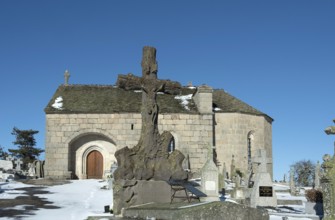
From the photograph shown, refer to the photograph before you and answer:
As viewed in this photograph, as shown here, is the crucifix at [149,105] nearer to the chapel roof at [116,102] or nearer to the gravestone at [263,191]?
the gravestone at [263,191]

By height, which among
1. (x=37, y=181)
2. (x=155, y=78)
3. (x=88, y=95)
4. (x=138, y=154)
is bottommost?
(x=37, y=181)

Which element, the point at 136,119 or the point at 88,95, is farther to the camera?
the point at 88,95

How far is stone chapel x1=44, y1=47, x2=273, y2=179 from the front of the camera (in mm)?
29531

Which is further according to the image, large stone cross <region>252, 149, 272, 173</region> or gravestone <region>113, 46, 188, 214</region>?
large stone cross <region>252, 149, 272, 173</region>

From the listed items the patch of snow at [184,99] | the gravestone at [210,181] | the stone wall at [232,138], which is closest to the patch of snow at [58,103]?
the patch of snow at [184,99]

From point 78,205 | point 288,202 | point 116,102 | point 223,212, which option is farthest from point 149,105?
point 116,102

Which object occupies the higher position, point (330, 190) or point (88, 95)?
point (88, 95)

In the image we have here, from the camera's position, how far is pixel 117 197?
980 cm

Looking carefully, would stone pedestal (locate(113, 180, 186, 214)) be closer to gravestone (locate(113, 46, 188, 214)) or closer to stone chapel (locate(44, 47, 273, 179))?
gravestone (locate(113, 46, 188, 214))

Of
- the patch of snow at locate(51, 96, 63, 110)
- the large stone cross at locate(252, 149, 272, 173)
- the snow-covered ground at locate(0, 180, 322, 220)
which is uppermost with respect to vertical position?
the patch of snow at locate(51, 96, 63, 110)

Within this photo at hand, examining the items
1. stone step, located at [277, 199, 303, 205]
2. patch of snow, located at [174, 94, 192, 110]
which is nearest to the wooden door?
patch of snow, located at [174, 94, 192, 110]

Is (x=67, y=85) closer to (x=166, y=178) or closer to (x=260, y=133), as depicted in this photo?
(x=260, y=133)

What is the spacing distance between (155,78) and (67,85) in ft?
77.2

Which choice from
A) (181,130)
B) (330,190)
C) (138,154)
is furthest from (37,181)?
(330,190)
